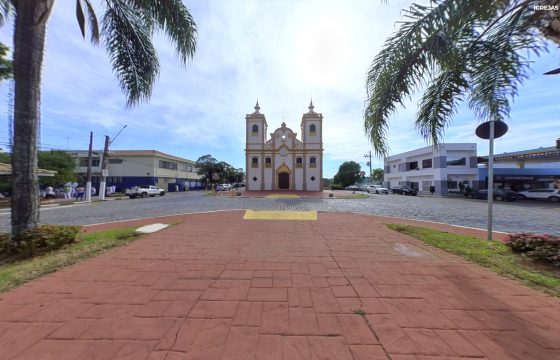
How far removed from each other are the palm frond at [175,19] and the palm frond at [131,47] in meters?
0.36

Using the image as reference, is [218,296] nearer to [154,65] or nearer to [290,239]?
[290,239]

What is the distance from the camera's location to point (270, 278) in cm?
425

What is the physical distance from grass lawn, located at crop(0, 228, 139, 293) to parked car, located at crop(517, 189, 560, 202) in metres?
34.4

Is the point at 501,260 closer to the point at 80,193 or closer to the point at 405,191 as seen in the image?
the point at 80,193

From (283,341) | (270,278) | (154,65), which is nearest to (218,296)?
(270,278)

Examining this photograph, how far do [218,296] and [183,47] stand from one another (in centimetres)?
593

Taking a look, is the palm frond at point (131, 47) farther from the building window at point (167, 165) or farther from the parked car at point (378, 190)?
the building window at point (167, 165)

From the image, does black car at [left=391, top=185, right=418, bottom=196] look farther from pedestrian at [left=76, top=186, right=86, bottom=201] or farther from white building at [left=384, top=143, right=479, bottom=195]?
pedestrian at [left=76, top=186, right=86, bottom=201]

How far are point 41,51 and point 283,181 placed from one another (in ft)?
122

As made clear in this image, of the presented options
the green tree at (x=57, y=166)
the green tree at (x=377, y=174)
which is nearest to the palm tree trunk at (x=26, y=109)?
the green tree at (x=57, y=166)

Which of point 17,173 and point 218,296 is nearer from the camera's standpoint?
point 218,296

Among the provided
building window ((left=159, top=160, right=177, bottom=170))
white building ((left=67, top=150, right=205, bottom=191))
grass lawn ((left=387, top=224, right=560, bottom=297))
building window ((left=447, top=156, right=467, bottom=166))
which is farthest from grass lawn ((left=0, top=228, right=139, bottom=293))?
building window ((left=159, top=160, right=177, bottom=170))

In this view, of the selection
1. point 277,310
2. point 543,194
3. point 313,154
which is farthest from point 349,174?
point 277,310

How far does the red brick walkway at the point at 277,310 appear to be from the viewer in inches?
97.7
